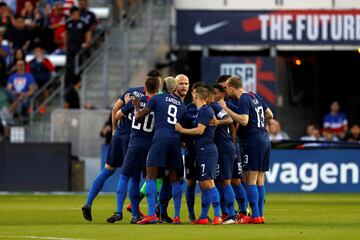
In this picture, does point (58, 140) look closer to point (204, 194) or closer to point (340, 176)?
point (340, 176)

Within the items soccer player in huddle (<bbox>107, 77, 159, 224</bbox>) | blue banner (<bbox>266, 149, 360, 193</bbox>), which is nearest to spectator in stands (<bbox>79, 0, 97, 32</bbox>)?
blue banner (<bbox>266, 149, 360, 193</bbox>)

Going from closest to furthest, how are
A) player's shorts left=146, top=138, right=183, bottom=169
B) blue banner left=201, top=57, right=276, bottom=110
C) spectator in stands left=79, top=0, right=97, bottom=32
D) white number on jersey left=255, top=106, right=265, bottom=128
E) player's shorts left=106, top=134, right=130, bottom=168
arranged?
player's shorts left=146, top=138, right=183, bottom=169 < white number on jersey left=255, top=106, right=265, bottom=128 < player's shorts left=106, top=134, right=130, bottom=168 < spectator in stands left=79, top=0, right=97, bottom=32 < blue banner left=201, top=57, right=276, bottom=110

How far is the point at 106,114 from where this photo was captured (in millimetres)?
32594

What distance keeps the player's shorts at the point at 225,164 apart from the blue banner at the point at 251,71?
15.0 meters

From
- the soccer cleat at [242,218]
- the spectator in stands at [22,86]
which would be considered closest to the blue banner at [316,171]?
the spectator in stands at [22,86]

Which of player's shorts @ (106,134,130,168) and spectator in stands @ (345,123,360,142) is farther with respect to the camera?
spectator in stands @ (345,123,360,142)

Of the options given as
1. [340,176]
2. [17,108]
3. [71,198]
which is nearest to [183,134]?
[71,198]

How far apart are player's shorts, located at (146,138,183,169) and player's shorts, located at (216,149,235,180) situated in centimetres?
65

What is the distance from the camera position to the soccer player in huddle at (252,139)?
1891 centimetres

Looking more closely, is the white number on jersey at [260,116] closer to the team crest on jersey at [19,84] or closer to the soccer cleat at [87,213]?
the soccer cleat at [87,213]

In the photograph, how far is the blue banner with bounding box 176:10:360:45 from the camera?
34344 millimetres

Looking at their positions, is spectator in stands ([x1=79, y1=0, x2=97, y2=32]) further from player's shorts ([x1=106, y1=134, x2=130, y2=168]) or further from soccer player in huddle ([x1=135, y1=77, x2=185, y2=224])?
soccer player in huddle ([x1=135, y1=77, x2=185, y2=224])

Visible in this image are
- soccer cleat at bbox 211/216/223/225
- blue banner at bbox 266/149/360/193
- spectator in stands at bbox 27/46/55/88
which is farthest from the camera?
spectator in stands at bbox 27/46/55/88

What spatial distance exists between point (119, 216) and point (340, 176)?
12.2 metres
